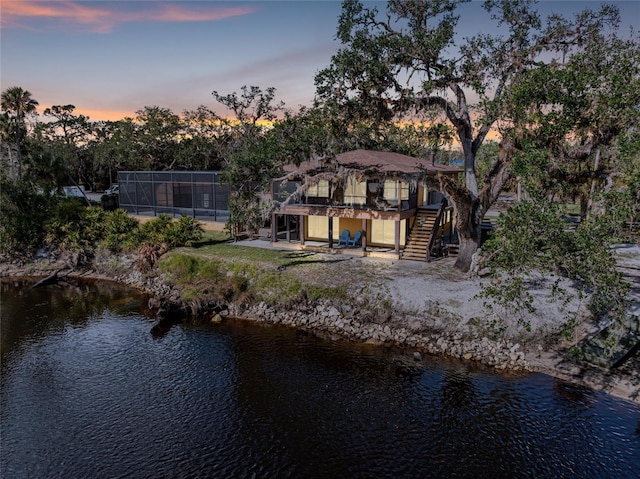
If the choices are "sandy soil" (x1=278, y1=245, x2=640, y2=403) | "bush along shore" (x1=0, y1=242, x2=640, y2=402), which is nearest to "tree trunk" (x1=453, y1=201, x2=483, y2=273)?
"sandy soil" (x1=278, y1=245, x2=640, y2=403)

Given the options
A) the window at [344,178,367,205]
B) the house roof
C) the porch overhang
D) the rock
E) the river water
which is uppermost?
the house roof

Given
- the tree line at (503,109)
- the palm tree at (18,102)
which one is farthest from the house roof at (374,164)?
the palm tree at (18,102)

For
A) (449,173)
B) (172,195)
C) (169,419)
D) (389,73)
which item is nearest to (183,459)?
(169,419)

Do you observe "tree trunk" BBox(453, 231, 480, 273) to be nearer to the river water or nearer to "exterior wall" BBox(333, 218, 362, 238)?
"exterior wall" BBox(333, 218, 362, 238)

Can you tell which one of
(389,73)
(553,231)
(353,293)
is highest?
(389,73)

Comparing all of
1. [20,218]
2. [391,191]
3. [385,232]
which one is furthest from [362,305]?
[20,218]

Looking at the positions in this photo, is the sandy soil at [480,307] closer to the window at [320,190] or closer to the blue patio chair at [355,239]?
the blue patio chair at [355,239]

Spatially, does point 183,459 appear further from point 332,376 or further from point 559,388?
point 559,388
